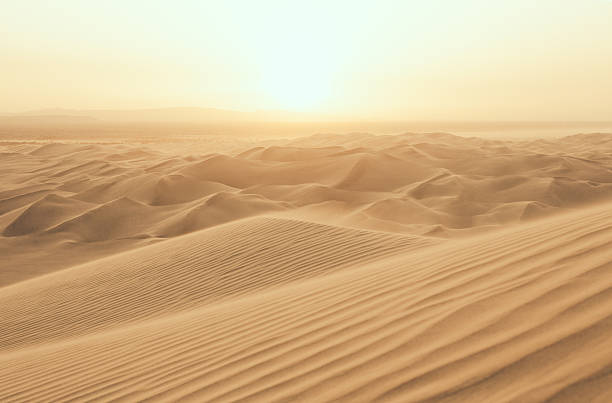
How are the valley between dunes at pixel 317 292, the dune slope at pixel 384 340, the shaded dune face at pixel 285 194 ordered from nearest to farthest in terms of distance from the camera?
the dune slope at pixel 384 340
the valley between dunes at pixel 317 292
the shaded dune face at pixel 285 194

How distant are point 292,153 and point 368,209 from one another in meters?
7.14

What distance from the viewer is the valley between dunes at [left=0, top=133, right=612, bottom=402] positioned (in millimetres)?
2016

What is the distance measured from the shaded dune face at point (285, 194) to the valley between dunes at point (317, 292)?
0.07m

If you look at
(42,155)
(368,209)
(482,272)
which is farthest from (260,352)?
(42,155)

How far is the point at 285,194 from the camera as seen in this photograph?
12.7 metres

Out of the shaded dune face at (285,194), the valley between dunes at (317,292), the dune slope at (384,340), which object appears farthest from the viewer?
the shaded dune face at (285,194)

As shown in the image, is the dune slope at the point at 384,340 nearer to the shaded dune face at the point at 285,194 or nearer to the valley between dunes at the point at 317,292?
the valley between dunes at the point at 317,292

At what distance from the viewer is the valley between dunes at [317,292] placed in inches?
79.4

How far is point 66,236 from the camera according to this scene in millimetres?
10438

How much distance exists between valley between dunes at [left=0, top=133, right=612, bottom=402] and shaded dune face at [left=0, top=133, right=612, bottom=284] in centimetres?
7

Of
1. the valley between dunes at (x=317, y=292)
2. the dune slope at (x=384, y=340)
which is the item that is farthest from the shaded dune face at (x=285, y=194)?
the dune slope at (x=384, y=340)

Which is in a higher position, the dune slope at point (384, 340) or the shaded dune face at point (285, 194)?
the dune slope at point (384, 340)

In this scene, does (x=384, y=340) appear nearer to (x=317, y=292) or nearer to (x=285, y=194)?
(x=317, y=292)

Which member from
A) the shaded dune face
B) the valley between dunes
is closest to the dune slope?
the valley between dunes
